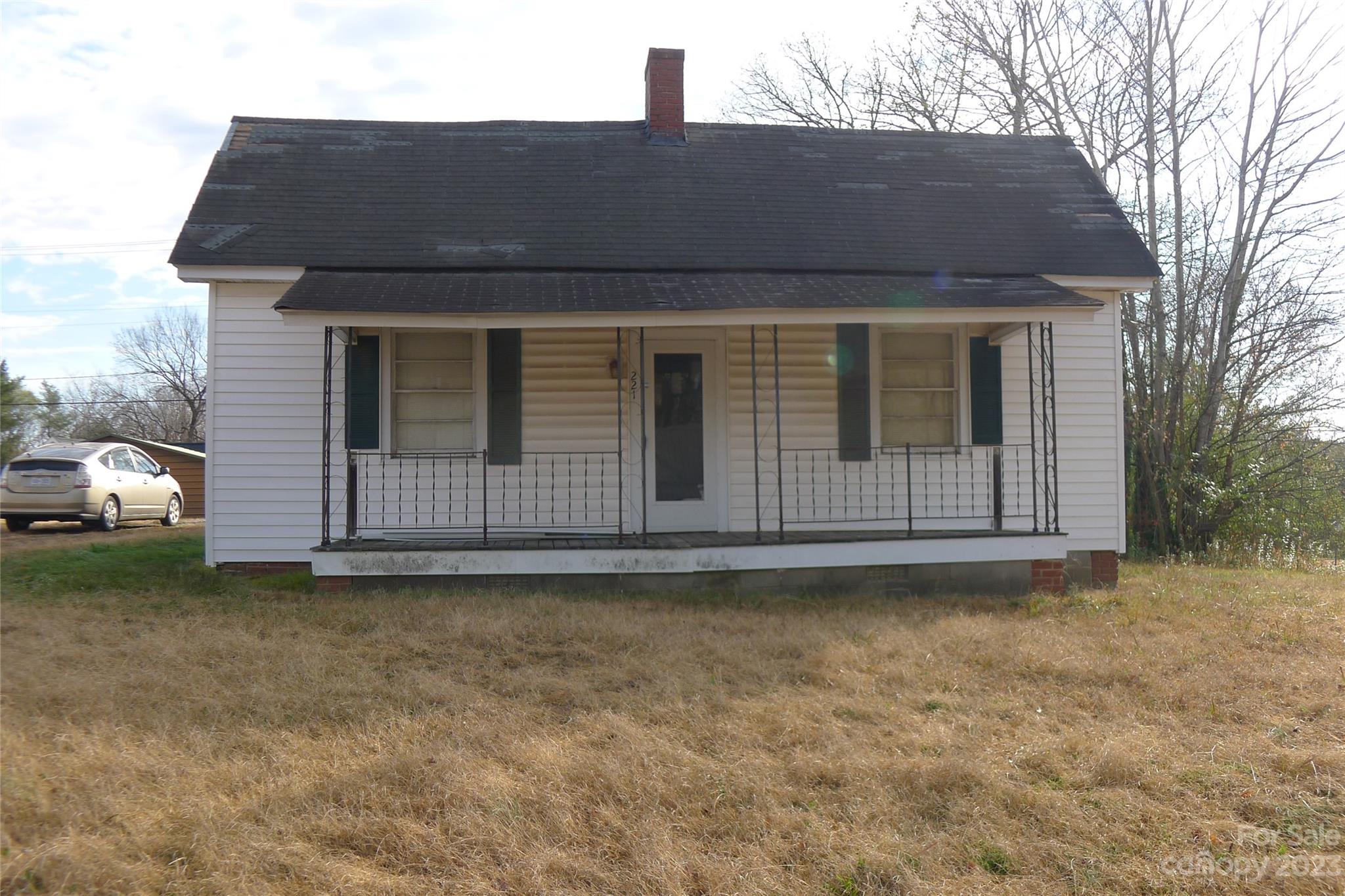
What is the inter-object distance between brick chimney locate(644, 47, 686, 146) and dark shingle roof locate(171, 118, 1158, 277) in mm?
200

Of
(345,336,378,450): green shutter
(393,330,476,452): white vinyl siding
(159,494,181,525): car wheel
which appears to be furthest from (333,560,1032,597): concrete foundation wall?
(159,494,181,525): car wheel

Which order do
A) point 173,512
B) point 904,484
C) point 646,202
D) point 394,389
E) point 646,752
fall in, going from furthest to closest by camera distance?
point 173,512, point 646,202, point 904,484, point 394,389, point 646,752

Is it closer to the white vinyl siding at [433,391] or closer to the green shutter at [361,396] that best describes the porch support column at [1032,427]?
the white vinyl siding at [433,391]

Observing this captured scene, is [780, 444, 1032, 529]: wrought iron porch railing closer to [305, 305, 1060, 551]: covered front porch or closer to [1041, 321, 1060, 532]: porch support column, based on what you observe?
[305, 305, 1060, 551]: covered front porch

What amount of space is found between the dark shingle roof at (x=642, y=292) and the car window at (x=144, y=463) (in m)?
6.51

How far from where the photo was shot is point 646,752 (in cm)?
426

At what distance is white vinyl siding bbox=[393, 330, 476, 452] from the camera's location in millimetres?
9109

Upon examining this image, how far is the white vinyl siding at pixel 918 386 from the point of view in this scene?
948cm

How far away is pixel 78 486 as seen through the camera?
10.3m

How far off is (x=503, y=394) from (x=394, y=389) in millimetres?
1074

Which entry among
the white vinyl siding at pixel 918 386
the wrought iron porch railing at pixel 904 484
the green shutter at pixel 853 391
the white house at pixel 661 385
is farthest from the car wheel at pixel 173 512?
the white vinyl siding at pixel 918 386

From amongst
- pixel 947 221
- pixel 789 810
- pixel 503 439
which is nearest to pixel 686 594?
pixel 503 439

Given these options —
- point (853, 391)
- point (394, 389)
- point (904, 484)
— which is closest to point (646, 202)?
point (853, 391)

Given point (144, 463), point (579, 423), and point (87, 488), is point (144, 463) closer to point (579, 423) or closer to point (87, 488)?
point (87, 488)
